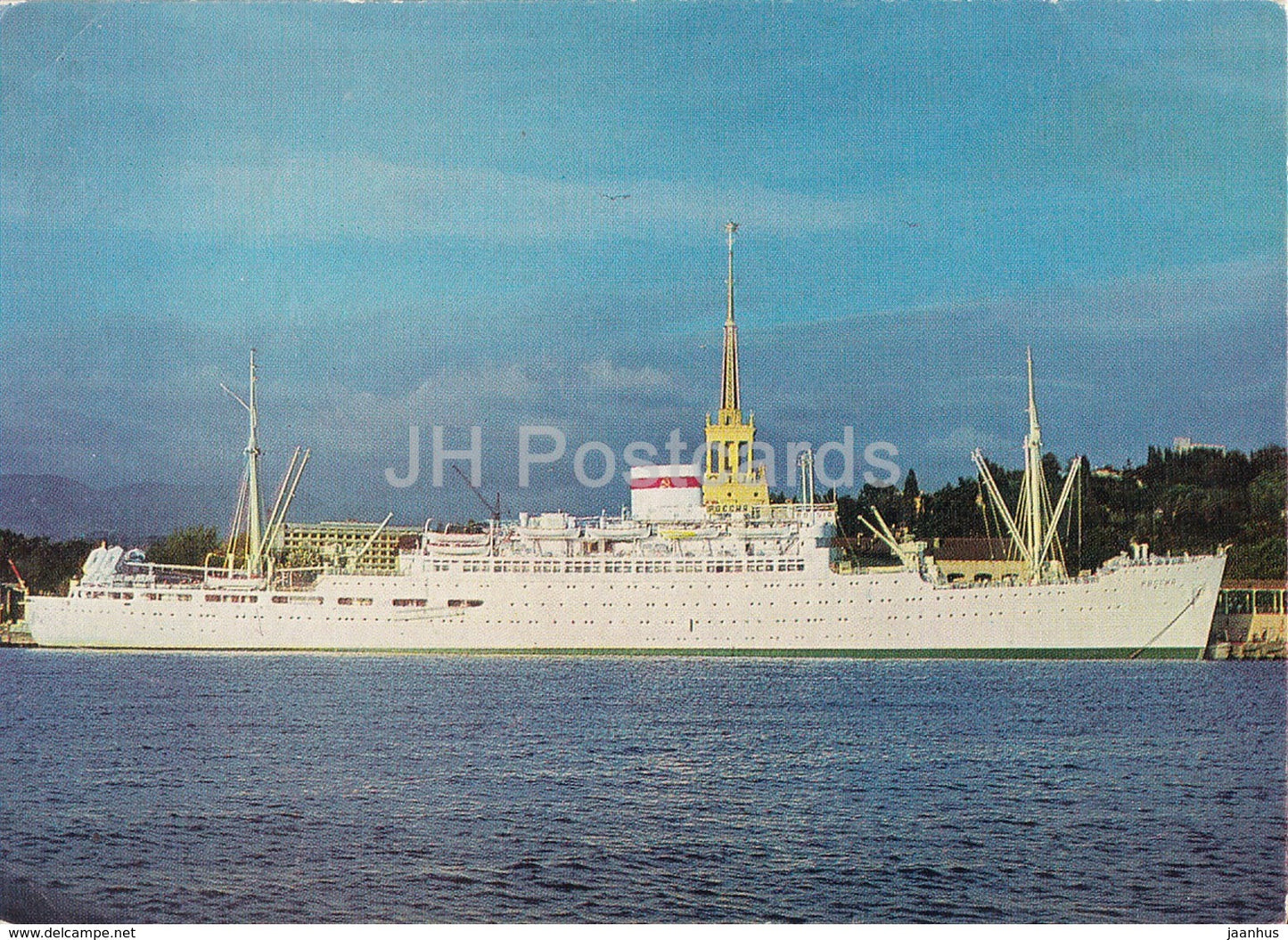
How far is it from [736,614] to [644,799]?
1164cm

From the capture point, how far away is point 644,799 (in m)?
14.5

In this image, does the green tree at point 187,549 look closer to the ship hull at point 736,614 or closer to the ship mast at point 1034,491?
the ship hull at point 736,614

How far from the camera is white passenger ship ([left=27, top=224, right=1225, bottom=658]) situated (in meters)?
25.5

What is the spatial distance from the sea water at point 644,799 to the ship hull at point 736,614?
3717 mm

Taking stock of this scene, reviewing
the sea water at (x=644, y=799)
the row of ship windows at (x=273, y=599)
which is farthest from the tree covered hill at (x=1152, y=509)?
the row of ship windows at (x=273, y=599)

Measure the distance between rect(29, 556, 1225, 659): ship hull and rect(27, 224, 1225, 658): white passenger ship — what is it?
1.4 inches

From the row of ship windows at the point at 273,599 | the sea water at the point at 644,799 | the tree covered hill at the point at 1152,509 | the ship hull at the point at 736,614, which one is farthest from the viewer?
the row of ship windows at the point at 273,599

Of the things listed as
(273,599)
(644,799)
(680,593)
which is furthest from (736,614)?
(644,799)

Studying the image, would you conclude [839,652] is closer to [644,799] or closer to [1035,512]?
[1035,512]

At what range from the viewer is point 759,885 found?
1211 cm

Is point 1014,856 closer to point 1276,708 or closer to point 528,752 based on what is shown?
point 528,752

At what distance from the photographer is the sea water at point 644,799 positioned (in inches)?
464

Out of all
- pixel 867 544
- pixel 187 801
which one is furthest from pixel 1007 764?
pixel 867 544

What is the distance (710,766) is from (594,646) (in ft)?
33.0
